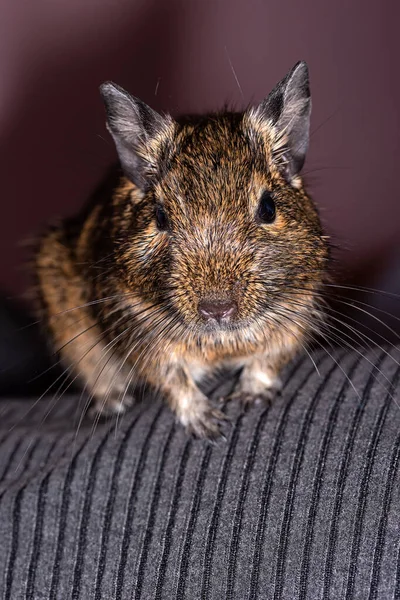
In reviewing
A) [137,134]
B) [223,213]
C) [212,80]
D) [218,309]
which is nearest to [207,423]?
[218,309]

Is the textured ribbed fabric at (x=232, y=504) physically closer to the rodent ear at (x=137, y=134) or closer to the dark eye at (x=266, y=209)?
the dark eye at (x=266, y=209)

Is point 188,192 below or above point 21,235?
above

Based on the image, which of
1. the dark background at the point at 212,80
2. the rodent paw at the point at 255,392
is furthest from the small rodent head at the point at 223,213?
the dark background at the point at 212,80

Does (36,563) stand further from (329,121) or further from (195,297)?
(329,121)

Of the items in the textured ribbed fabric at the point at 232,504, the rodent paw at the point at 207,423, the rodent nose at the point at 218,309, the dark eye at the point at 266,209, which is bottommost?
the textured ribbed fabric at the point at 232,504

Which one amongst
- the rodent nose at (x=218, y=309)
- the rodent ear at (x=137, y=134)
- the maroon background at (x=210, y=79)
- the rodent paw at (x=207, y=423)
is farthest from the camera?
the maroon background at (x=210, y=79)

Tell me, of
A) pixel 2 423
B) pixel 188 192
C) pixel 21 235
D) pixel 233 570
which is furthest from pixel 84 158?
pixel 233 570
